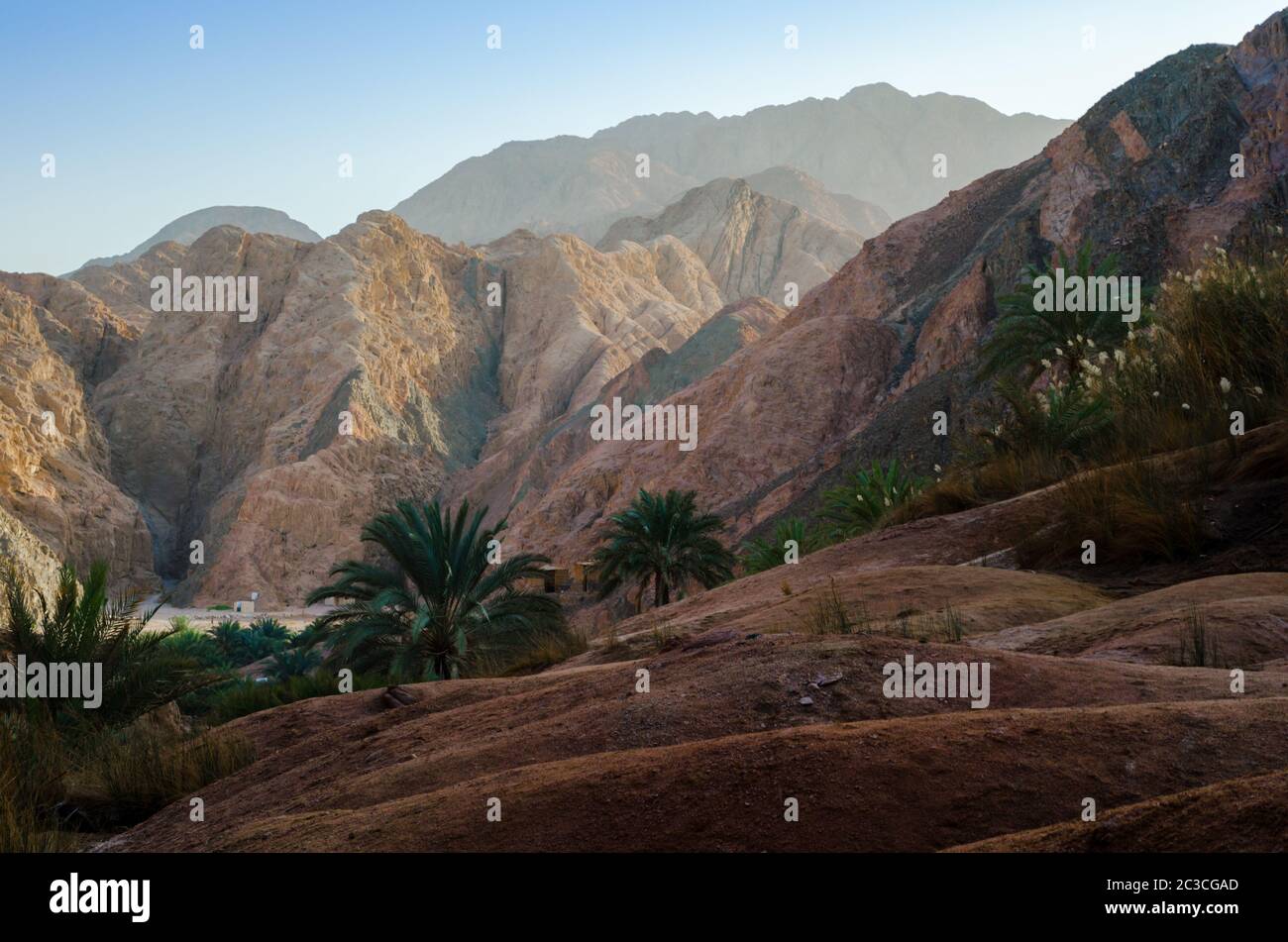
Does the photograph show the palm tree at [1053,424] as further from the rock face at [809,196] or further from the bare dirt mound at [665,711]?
→ the rock face at [809,196]

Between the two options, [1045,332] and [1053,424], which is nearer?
[1053,424]

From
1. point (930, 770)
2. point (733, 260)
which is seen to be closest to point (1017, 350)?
point (930, 770)

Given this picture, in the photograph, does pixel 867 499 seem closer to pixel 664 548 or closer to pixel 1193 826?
pixel 664 548

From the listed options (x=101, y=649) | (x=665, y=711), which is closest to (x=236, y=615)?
(x=101, y=649)

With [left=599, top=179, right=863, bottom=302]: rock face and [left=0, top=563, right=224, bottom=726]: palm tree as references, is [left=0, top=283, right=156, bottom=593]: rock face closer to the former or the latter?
[left=0, top=563, right=224, bottom=726]: palm tree

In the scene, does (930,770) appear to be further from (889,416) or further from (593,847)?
(889,416)

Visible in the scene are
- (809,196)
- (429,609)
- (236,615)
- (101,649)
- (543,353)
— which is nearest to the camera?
(101,649)

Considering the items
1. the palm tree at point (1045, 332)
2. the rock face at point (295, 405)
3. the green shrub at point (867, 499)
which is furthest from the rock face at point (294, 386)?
the palm tree at point (1045, 332)
